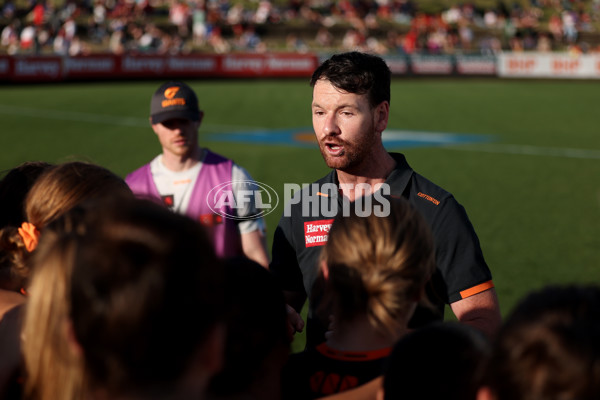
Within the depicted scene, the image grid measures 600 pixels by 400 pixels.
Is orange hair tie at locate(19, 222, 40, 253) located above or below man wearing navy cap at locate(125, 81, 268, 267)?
above

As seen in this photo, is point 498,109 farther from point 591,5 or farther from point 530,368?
point 591,5

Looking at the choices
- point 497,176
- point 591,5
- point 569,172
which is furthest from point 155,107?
point 591,5

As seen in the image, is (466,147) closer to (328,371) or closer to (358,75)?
(358,75)

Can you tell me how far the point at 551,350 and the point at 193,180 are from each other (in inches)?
164

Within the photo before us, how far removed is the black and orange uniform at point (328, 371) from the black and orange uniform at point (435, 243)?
38 centimetres

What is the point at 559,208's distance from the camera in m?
10.9

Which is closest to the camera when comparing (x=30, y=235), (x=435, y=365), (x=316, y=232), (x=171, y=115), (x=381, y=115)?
(x=435, y=365)

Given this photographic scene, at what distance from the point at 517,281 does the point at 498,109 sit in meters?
17.8

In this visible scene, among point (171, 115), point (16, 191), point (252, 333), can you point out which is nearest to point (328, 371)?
point (252, 333)

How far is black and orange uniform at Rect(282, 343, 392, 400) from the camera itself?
2367mm

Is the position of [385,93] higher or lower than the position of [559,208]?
higher

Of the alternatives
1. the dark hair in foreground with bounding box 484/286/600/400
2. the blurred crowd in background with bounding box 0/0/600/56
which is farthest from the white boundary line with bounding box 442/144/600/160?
the blurred crowd in background with bounding box 0/0/600/56

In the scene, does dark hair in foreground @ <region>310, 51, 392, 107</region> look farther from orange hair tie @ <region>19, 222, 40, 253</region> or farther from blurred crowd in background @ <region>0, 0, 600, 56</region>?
blurred crowd in background @ <region>0, 0, 600, 56</region>

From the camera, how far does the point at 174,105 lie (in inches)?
215
